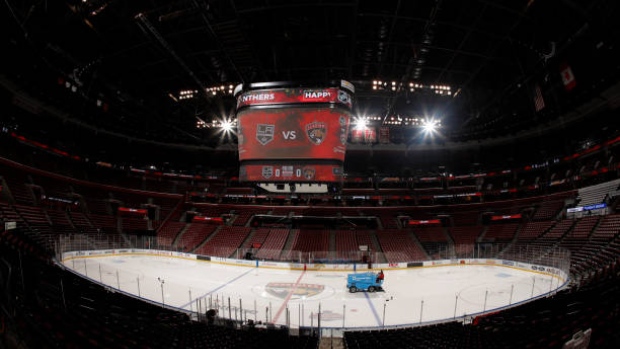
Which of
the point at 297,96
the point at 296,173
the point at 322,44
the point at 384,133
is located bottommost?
the point at 296,173

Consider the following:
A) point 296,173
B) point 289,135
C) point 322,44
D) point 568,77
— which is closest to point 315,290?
point 296,173

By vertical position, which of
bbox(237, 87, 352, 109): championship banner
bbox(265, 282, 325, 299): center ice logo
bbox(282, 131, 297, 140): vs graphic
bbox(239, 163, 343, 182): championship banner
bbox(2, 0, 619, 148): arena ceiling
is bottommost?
bbox(265, 282, 325, 299): center ice logo

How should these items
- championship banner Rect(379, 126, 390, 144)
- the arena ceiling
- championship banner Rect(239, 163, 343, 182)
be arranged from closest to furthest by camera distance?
championship banner Rect(239, 163, 343, 182), the arena ceiling, championship banner Rect(379, 126, 390, 144)

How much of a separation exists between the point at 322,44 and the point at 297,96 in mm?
3914

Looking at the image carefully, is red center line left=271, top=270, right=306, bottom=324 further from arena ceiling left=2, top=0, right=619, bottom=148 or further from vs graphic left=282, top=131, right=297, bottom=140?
arena ceiling left=2, top=0, right=619, bottom=148

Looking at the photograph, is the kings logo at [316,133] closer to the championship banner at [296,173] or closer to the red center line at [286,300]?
the championship banner at [296,173]

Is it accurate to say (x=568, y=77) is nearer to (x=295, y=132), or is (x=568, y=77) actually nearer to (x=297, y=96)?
(x=297, y=96)

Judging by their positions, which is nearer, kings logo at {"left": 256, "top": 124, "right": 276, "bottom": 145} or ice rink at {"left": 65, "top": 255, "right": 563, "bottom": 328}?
kings logo at {"left": 256, "top": 124, "right": 276, "bottom": 145}

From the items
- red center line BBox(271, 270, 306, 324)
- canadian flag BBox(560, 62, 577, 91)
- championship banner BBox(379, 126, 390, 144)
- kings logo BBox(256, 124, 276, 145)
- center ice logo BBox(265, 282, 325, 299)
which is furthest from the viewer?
championship banner BBox(379, 126, 390, 144)

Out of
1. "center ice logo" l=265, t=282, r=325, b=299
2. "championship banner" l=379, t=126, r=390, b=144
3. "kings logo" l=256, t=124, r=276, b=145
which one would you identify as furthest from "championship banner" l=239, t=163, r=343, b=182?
"championship banner" l=379, t=126, r=390, b=144

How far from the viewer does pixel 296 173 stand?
1080 centimetres

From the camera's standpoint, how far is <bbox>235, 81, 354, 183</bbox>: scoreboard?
10781 mm

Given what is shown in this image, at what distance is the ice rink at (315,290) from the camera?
11.6m

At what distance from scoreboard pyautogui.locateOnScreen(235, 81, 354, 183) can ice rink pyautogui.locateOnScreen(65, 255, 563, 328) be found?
4.69 meters
